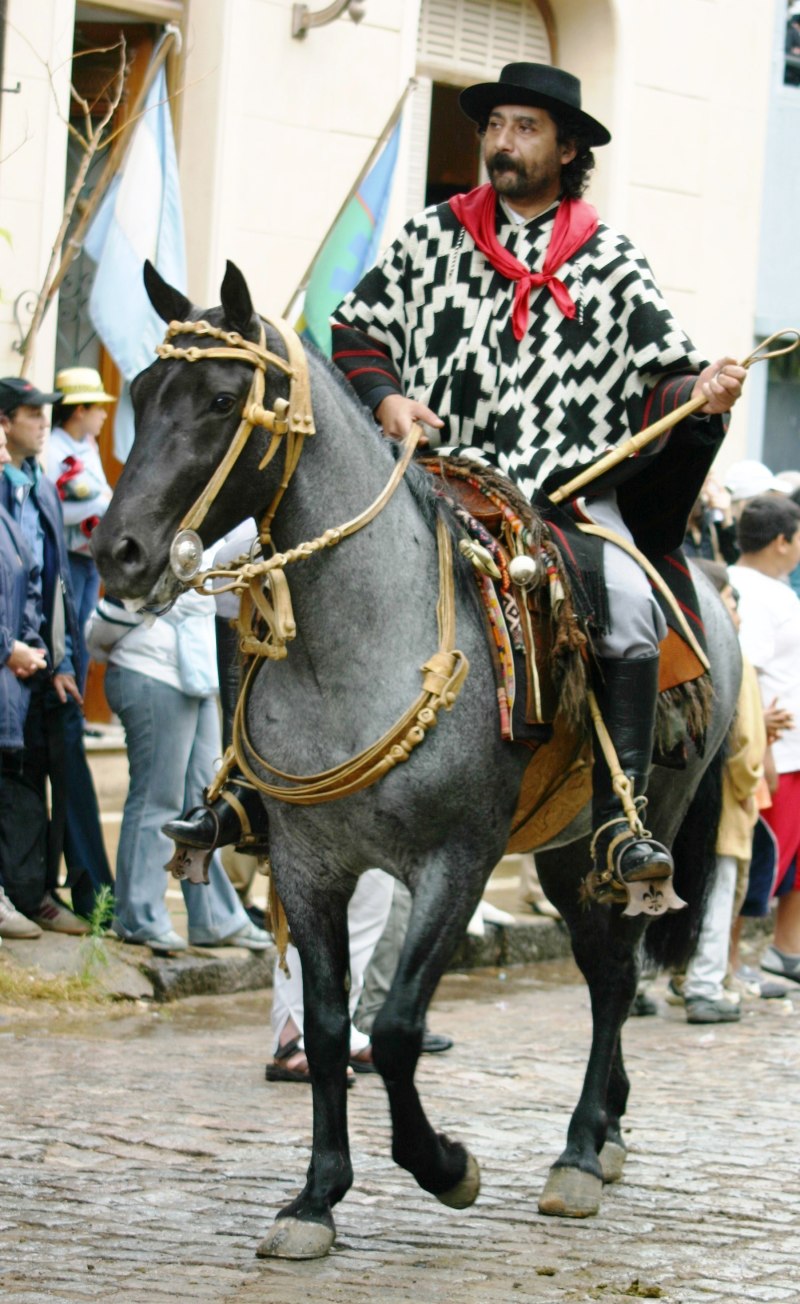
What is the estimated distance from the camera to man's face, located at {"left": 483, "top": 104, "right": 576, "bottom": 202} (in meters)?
5.79

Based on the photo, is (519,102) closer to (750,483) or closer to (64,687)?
(64,687)

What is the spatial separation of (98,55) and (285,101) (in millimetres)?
1023

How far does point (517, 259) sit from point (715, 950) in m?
4.62

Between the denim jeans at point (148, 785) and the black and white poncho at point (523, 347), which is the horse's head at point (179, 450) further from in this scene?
the denim jeans at point (148, 785)

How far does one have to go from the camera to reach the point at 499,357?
19.1 ft

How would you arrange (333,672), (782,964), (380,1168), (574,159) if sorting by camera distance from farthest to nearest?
(782,964)
(380,1168)
(574,159)
(333,672)

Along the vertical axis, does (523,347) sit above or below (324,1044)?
above

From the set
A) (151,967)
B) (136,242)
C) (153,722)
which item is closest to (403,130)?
(136,242)

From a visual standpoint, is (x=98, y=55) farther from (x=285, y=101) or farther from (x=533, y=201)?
(x=533, y=201)

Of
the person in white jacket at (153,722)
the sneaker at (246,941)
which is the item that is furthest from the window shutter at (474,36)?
the sneaker at (246,941)

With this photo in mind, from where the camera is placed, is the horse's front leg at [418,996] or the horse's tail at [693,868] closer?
the horse's front leg at [418,996]

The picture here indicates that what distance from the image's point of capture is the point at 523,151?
19.0 feet

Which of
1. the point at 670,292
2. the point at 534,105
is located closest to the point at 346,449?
the point at 534,105

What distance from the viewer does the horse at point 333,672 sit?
488 cm
